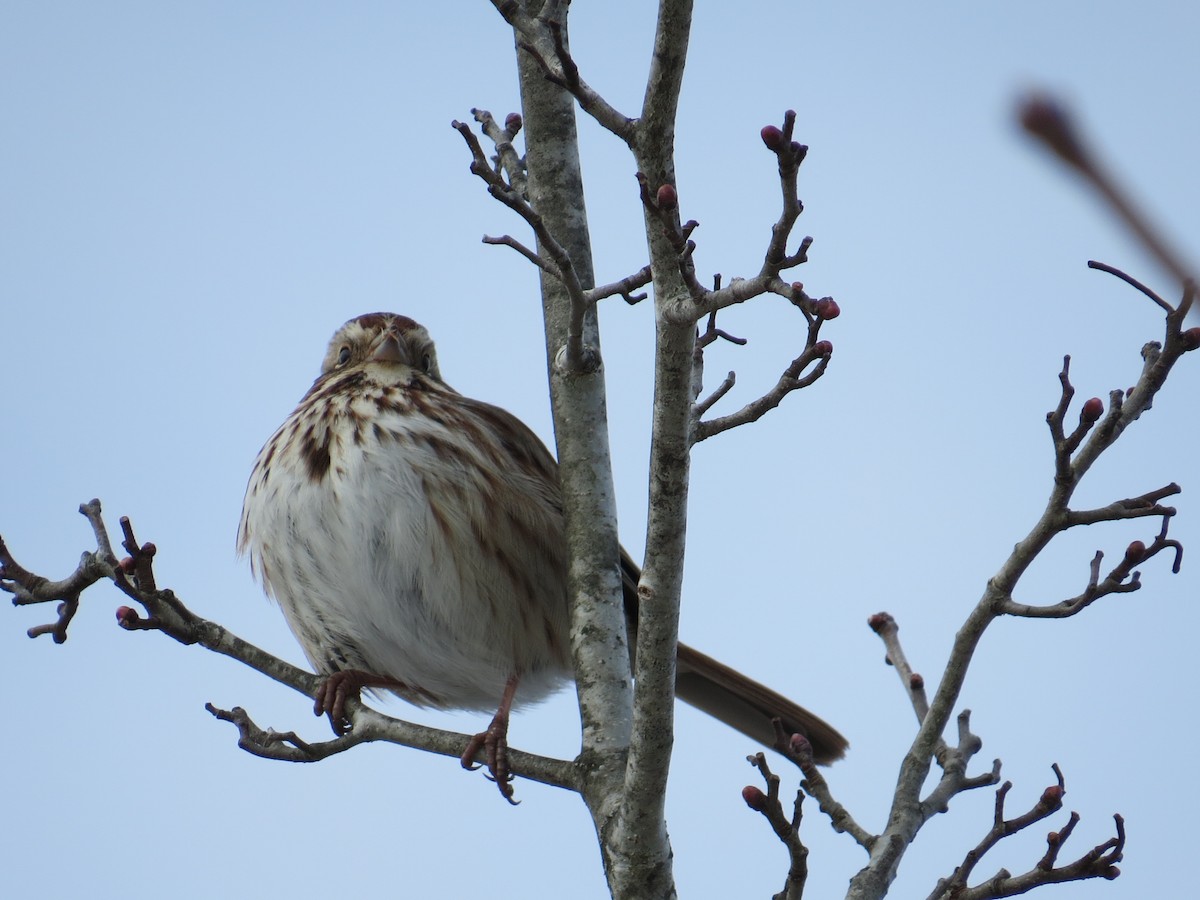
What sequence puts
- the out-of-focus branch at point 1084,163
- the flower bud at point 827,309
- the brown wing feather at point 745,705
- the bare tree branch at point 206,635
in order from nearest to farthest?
the out-of-focus branch at point 1084,163
the flower bud at point 827,309
the bare tree branch at point 206,635
the brown wing feather at point 745,705

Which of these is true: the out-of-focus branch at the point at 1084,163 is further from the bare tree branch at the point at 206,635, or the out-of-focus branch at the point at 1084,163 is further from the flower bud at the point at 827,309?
the bare tree branch at the point at 206,635

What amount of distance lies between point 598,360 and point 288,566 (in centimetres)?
150

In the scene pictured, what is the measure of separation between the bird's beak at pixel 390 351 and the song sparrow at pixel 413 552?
46 centimetres

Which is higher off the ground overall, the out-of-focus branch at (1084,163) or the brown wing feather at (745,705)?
the brown wing feather at (745,705)

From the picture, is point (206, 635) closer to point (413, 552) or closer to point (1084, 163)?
point (413, 552)

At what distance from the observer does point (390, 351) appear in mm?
5676

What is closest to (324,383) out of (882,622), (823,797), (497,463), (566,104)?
(497,463)

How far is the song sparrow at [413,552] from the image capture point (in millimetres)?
4637

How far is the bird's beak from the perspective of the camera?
5662 mm

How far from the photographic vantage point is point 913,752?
3496 mm

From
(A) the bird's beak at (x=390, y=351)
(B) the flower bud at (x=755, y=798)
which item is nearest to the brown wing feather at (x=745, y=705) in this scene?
(A) the bird's beak at (x=390, y=351)

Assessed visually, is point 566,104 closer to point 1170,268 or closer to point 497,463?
point 497,463

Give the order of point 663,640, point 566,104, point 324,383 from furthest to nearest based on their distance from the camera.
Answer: point 324,383 < point 566,104 < point 663,640

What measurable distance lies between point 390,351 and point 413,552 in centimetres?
133
